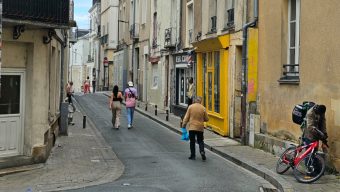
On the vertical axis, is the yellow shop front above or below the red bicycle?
above

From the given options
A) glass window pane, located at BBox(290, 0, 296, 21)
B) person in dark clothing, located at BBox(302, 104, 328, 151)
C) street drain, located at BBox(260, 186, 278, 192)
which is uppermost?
glass window pane, located at BBox(290, 0, 296, 21)

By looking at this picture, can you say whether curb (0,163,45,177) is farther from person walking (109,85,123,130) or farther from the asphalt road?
person walking (109,85,123,130)

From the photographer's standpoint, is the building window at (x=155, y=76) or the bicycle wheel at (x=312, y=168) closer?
the bicycle wheel at (x=312, y=168)

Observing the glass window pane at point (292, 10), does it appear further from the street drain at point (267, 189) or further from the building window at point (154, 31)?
the building window at point (154, 31)

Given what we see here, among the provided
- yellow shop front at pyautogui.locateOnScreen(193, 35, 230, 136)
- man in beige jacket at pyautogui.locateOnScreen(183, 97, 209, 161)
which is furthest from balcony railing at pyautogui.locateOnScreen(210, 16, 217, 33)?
man in beige jacket at pyautogui.locateOnScreen(183, 97, 209, 161)

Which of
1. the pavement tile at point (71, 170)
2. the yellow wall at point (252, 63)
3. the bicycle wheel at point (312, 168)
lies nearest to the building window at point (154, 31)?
the pavement tile at point (71, 170)

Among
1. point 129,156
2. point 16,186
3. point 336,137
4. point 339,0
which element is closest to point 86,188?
point 16,186

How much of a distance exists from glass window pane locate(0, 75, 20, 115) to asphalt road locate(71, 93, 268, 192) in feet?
9.18

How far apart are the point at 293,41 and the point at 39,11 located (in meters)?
5.93

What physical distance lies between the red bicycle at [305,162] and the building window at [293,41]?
247 centimetres

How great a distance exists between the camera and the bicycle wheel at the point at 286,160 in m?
9.76

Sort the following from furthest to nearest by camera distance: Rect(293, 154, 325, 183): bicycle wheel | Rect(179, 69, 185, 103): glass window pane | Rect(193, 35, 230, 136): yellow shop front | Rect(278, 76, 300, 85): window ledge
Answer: Rect(179, 69, 185, 103): glass window pane
Rect(193, 35, 230, 136): yellow shop front
Rect(278, 76, 300, 85): window ledge
Rect(293, 154, 325, 183): bicycle wheel

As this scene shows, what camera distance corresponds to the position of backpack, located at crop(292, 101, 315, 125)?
33.2 ft

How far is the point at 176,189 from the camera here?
28.7 feet
